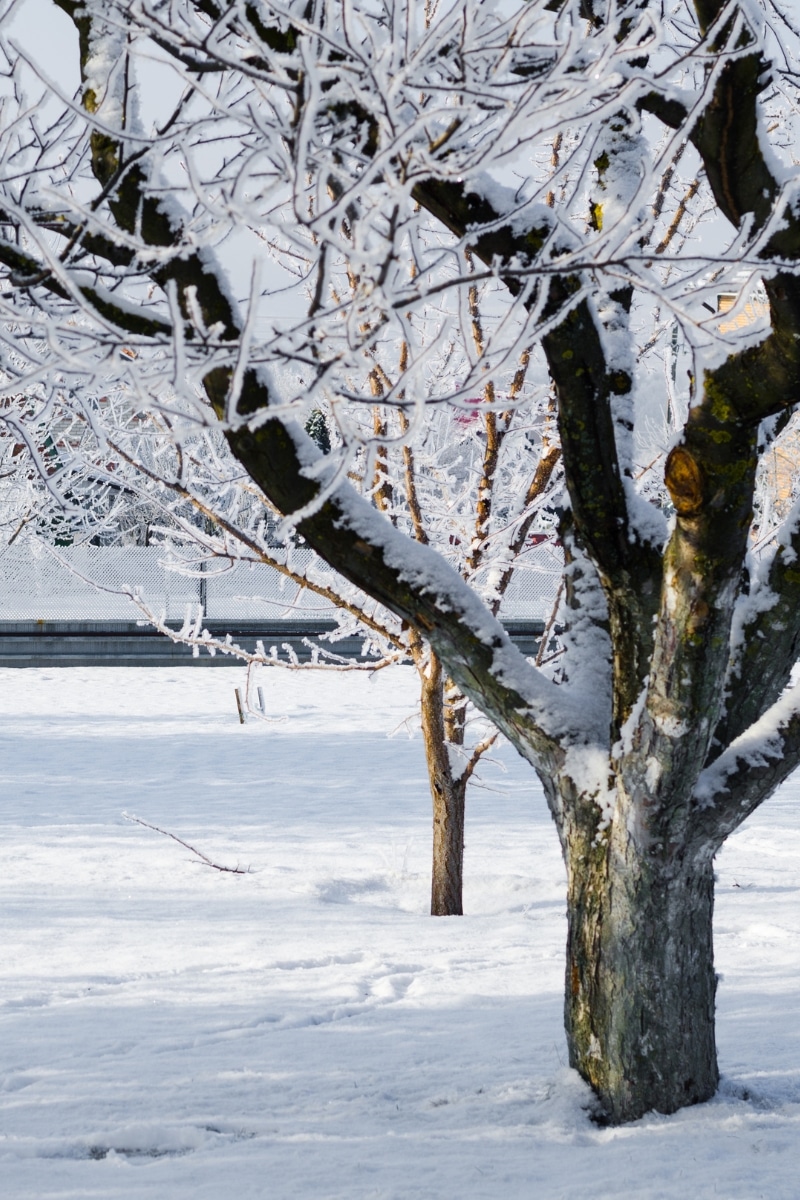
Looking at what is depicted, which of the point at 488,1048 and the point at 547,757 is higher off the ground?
the point at 547,757

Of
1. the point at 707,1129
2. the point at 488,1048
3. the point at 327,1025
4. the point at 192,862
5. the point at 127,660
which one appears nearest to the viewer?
the point at 707,1129

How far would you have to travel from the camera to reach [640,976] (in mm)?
3285

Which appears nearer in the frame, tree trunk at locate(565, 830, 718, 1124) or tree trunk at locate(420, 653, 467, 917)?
tree trunk at locate(565, 830, 718, 1124)

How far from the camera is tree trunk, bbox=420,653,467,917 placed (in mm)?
6699

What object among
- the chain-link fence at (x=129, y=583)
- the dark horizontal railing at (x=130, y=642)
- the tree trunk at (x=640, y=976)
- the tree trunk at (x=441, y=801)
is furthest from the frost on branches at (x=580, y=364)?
the chain-link fence at (x=129, y=583)

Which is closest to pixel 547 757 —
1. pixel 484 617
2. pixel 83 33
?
pixel 484 617

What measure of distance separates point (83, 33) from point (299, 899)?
5.70 meters

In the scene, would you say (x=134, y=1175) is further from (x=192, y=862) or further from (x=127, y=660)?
(x=127, y=660)

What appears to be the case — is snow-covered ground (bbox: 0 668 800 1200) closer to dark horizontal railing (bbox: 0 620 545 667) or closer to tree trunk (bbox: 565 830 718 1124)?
tree trunk (bbox: 565 830 718 1124)

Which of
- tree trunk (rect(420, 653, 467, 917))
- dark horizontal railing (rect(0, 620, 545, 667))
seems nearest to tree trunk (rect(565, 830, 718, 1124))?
tree trunk (rect(420, 653, 467, 917))

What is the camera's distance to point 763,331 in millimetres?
2781

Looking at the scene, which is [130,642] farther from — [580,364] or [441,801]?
[580,364]

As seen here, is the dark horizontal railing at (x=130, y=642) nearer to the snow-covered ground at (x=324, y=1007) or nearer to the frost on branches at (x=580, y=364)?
the snow-covered ground at (x=324, y=1007)

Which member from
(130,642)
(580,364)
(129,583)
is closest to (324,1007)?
(580,364)
